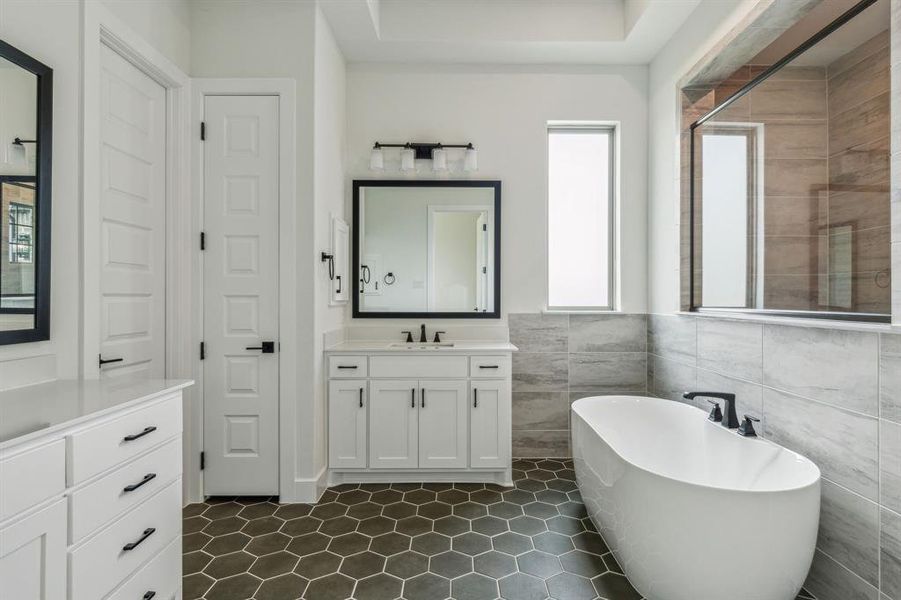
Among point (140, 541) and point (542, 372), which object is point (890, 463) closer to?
point (542, 372)

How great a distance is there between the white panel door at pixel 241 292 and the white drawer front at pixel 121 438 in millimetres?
1059

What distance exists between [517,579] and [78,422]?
5.63ft

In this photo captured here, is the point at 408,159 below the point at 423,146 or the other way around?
below

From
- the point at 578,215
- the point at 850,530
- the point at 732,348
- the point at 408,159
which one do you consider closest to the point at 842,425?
the point at 850,530

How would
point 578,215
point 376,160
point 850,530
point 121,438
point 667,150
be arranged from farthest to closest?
point 578,215, point 376,160, point 667,150, point 850,530, point 121,438

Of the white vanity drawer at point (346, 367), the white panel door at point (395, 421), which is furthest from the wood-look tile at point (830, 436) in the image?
the white vanity drawer at point (346, 367)

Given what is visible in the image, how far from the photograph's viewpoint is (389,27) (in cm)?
305

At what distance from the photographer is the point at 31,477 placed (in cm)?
102

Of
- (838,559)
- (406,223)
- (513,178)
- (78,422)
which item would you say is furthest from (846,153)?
(78,422)

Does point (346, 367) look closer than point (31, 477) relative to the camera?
No

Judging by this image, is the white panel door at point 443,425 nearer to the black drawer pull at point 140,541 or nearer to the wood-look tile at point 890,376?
the black drawer pull at point 140,541

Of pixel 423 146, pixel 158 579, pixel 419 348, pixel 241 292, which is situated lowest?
pixel 158 579

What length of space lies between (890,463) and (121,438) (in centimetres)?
249

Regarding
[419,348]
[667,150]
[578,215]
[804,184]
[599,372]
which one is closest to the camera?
[804,184]
